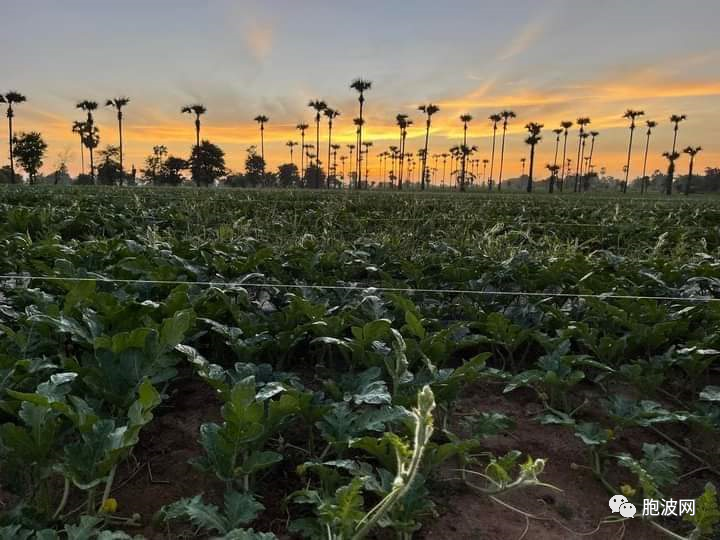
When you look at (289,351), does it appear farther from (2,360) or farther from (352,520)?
(352,520)

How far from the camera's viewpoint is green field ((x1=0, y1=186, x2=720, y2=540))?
136 centimetres

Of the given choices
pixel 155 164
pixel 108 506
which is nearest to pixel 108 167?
pixel 155 164

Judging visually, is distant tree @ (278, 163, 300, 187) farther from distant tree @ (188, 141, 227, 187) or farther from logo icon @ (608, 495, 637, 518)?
logo icon @ (608, 495, 637, 518)

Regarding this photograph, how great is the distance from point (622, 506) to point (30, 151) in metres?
59.4

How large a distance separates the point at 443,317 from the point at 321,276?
2.90ft

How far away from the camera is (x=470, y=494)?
160cm

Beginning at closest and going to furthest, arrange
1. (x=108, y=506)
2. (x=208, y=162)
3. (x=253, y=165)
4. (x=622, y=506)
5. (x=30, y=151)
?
(x=108, y=506)
(x=622, y=506)
(x=30, y=151)
(x=208, y=162)
(x=253, y=165)

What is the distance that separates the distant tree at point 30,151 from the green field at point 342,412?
56736 millimetres

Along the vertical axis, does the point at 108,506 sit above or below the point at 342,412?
below

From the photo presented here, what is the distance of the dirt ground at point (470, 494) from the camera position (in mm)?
1459

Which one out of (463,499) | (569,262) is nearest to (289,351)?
(463,499)

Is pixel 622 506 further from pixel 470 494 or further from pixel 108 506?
pixel 108 506

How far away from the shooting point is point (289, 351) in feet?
7.68

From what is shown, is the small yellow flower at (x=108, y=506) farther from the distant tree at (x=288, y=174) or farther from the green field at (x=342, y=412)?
the distant tree at (x=288, y=174)
